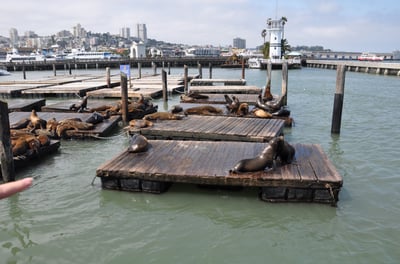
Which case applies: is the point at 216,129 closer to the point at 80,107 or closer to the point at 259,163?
the point at 259,163

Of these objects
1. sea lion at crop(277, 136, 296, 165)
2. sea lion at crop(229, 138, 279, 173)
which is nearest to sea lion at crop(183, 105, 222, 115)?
sea lion at crop(277, 136, 296, 165)

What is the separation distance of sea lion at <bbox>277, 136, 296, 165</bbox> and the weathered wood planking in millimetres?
2047

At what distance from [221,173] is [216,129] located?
11.1ft

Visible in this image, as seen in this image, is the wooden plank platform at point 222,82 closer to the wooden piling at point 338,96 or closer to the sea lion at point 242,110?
the sea lion at point 242,110

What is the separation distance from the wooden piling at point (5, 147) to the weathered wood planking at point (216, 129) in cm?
339

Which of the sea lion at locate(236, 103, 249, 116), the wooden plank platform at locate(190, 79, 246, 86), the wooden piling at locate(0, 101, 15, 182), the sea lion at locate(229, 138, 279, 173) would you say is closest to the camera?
the sea lion at locate(229, 138, 279, 173)

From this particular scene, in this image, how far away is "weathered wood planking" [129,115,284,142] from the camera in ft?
28.2

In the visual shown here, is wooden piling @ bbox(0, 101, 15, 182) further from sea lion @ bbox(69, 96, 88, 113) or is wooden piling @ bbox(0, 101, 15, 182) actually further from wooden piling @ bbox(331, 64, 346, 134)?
wooden piling @ bbox(331, 64, 346, 134)

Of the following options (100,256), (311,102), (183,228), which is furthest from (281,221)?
(311,102)

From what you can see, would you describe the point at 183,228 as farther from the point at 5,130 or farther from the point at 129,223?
the point at 5,130

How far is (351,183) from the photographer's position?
→ 6801 millimetres

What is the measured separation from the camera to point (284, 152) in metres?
6.12

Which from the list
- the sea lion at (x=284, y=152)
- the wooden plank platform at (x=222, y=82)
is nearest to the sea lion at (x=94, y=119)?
the sea lion at (x=284, y=152)

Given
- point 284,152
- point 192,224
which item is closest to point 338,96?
point 284,152
